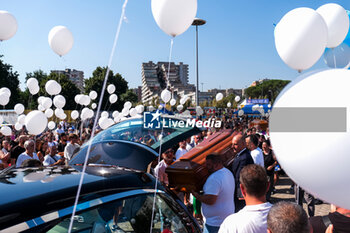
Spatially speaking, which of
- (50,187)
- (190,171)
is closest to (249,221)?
(50,187)

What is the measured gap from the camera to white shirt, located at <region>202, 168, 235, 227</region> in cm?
295

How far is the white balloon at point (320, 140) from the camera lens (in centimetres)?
117

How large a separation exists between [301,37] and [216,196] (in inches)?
73.6

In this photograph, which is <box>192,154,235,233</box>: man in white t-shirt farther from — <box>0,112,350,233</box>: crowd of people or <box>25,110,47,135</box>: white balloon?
<box>25,110,47,135</box>: white balloon

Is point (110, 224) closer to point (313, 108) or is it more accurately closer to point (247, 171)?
point (247, 171)

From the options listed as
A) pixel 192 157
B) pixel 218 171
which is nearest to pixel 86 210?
pixel 218 171

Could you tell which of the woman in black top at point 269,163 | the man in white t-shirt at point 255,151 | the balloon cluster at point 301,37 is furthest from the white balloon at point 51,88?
the balloon cluster at point 301,37

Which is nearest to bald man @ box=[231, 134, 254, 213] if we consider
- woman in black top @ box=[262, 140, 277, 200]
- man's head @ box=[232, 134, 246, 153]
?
man's head @ box=[232, 134, 246, 153]

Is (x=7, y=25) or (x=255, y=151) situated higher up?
(x=7, y=25)

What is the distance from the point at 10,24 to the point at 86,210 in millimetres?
6182

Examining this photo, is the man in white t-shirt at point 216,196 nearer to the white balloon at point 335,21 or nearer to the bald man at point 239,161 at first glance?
the bald man at point 239,161

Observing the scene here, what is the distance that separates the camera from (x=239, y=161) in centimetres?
423

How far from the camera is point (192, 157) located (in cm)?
393

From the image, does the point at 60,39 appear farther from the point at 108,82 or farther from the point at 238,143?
the point at 108,82
